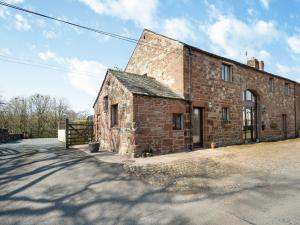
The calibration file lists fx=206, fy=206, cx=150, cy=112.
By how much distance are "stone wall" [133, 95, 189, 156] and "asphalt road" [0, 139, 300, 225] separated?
3.75 metres

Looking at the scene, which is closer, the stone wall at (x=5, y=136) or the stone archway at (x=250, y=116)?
the stone archway at (x=250, y=116)

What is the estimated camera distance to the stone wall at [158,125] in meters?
10.4

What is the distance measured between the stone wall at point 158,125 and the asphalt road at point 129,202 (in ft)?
12.3

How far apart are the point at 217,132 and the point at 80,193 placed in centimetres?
1068

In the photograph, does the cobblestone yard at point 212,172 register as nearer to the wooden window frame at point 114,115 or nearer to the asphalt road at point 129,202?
the asphalt road at point 129,202

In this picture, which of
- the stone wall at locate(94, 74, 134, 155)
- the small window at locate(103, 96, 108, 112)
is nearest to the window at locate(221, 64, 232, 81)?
the stone wall at locate(94, 74, 134, 155)

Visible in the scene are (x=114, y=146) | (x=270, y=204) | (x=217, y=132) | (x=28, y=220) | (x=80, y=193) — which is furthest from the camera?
(x=217, y=132)

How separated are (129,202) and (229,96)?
12333 millimetres

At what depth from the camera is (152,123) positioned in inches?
426

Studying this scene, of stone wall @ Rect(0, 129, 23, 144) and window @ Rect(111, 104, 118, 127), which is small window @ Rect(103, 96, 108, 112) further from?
stone wall @ Rect(0, 129, 23, 144)

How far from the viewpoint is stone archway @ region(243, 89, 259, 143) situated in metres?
16.3

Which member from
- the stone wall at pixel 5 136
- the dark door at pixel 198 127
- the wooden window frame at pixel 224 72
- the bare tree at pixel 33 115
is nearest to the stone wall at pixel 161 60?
the dark door at pixel 198 127

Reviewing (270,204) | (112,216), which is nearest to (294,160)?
(270,204)

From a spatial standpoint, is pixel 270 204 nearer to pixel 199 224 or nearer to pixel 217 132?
pixel 199 224
